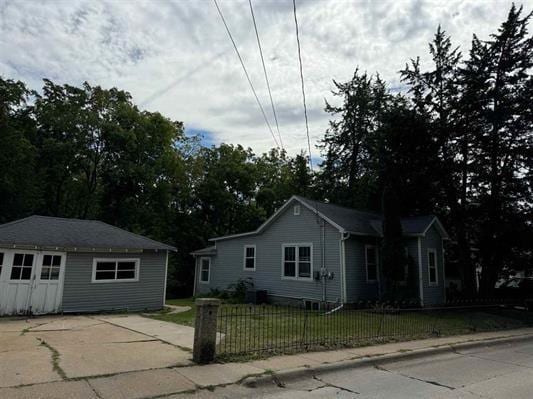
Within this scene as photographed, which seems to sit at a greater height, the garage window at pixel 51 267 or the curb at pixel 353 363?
the garage window at pixel 51 267

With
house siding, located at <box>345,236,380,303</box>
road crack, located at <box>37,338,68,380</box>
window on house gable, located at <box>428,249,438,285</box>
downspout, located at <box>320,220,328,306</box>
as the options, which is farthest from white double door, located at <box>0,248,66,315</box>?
window on house gable, located at <box>428,249,438,285</box>

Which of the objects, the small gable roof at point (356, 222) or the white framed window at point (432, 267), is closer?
the small gable roof at point (356, 222)

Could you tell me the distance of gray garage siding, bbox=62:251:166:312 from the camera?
1400 centimetres

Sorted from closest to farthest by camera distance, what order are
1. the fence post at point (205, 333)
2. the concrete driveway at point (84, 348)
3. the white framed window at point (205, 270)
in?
the concrete driveway at point (84, 348) → the fence post at point (205, 333) → the white framed window at point (205, 270)

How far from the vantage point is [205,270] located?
2425cm

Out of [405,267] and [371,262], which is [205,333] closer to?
[371,262]

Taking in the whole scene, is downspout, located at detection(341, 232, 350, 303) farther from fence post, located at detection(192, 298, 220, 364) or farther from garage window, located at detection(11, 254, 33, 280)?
garage window, located at detection(11, 254, 33, 280)

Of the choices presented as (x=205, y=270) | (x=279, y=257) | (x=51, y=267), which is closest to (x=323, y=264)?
(x=279, y=257)

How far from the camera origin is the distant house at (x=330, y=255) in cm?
1669

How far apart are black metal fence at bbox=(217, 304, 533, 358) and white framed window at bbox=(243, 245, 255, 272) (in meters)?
7.23

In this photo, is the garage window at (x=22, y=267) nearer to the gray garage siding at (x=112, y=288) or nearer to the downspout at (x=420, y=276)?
the gray garage siding at (x=112, y=288)

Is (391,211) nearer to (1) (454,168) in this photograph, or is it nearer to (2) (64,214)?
(1) (454,168)

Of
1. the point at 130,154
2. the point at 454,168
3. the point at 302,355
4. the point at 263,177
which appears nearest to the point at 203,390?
the point at 302,355

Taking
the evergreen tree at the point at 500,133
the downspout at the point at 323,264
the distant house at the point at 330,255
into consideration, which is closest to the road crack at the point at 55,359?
the downspout at the point at 323,264
